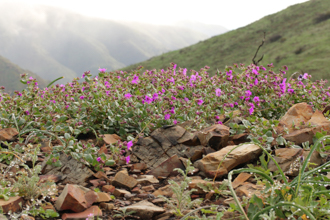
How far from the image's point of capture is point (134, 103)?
14.6 feet

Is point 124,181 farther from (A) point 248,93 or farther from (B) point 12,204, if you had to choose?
(A) point 248,93

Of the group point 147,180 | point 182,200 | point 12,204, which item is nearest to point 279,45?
point 147,180

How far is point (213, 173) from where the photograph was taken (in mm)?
3176

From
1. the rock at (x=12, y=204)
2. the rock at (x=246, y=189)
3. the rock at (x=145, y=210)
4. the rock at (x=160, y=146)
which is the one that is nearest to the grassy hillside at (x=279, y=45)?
the rock at (x=160, y=146)

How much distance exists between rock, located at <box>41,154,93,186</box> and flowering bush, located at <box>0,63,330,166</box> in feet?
0.39

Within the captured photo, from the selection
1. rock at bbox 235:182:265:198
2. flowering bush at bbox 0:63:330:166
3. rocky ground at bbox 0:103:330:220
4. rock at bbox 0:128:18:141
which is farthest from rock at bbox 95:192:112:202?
rock at bbox 0:128:18:141

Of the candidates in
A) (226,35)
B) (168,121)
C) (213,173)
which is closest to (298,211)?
(213,173)

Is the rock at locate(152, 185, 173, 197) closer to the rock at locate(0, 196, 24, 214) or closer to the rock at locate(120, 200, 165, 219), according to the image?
the rock at locate(120, 200, 165, 219)

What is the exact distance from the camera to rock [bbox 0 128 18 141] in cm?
397

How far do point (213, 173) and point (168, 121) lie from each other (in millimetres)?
1377

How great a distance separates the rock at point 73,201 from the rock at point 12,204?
0.32 meters

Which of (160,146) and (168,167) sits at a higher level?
(160,146)

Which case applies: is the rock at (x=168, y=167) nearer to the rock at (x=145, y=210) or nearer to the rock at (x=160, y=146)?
the rock at (x=160, y=146)

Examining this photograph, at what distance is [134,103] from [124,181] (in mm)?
1544
